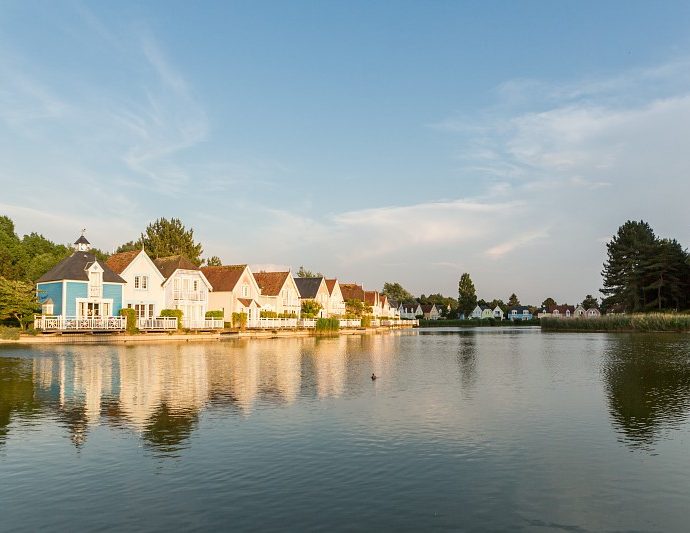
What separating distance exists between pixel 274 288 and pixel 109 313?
31.6 meters

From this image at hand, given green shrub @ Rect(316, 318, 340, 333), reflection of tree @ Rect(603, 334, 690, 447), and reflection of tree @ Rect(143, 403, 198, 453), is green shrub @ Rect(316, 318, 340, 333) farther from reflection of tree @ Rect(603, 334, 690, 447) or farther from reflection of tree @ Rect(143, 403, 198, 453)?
reflection of tree @ Rect(143, 403, 198, 453)

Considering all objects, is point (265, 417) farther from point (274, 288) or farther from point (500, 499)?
point (274, 288)

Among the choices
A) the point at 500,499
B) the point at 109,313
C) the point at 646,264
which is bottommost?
the point at 500,499

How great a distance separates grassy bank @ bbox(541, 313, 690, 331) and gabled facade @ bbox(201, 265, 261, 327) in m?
54.7

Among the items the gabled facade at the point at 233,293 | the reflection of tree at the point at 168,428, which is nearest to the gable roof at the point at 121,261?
the gabled facade at the point at 233,293

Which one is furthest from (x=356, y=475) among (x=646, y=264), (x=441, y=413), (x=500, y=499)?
(x=646, y=264)

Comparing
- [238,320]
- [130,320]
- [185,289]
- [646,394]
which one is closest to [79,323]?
[130,320]


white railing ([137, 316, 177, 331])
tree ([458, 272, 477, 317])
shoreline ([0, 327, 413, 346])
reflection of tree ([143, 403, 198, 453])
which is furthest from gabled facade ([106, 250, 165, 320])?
tree ([458, 272, 477, 317])

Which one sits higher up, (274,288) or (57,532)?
(274,288)

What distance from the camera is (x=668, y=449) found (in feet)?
47.9

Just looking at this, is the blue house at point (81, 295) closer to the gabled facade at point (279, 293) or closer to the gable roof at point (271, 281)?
the gabled facade at point (279, 293)

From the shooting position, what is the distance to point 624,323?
9169cm

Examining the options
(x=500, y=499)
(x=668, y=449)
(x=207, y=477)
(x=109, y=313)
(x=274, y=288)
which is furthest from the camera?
(x=274, y=288)

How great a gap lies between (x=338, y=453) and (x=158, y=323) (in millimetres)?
52638
